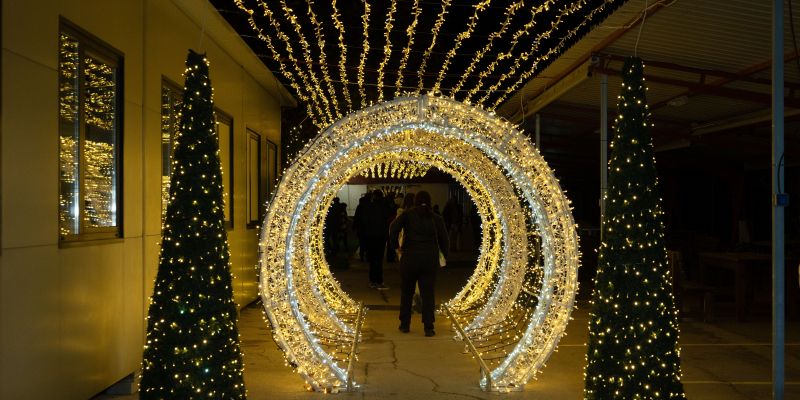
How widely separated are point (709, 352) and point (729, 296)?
5.09 m

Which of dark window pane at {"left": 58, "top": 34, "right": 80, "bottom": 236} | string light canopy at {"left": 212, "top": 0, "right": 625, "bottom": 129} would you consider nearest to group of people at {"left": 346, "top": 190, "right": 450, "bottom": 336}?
string light canopy at {"left": 212, "top": 0, "right": 625, "bottom": 129}

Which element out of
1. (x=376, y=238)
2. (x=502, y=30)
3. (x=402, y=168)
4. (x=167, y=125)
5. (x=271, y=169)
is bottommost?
(x=376, y=238)

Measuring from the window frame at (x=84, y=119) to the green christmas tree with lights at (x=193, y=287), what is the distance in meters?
1.02

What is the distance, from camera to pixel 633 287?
6.43 metres

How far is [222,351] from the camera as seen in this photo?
243 inches

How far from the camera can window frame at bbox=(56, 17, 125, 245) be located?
6664 millimetres

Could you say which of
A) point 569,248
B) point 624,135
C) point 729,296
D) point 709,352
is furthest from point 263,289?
point 729,296

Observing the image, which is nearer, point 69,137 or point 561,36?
point 69,137

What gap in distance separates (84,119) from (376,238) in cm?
1023

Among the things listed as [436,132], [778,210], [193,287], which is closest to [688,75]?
[778,210]

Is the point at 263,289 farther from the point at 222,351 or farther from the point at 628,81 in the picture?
the point at 628,81

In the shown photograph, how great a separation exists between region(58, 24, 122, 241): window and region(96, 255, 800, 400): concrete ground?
1734mm

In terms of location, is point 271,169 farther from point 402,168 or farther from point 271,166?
point 402,168

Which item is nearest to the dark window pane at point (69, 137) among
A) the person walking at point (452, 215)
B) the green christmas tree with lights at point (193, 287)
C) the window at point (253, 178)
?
the green christmas tree with lights at point (193, 287)
